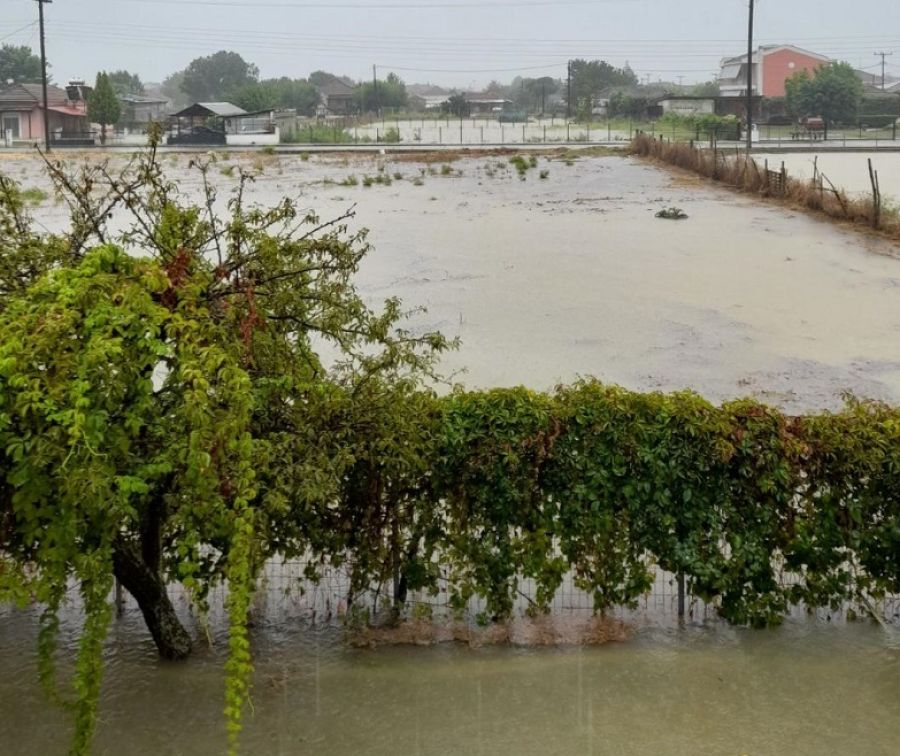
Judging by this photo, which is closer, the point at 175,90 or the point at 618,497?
the point at 618,497

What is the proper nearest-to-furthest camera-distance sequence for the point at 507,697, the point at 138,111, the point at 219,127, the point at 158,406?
the point at 158,406
the point at 507,697
the point at 219,127
the point at 138,111

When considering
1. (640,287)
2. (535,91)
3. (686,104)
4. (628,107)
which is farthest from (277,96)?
(640,287)

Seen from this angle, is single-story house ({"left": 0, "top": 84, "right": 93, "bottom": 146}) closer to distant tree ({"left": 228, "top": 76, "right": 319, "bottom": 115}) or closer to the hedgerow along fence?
distant tree ({"left": 228, "top": 76, "right": 319, "bottom": 115})

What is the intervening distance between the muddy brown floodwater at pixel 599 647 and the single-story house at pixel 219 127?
3312 cm

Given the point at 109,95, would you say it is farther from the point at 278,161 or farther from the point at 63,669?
the point at 63,669

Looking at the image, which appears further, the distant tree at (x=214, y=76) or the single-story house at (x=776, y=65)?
the distant tree at (x=214, y=76)

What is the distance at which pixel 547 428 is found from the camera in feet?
22.4

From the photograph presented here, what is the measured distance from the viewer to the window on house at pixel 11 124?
68.0m

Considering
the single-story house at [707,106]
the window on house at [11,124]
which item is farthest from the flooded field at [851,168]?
the window on house at [11,124]

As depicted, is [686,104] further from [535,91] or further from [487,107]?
[535,91]

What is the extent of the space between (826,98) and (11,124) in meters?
52.6

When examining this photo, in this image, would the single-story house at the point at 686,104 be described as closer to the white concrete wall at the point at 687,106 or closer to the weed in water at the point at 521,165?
the white concrete wall at the point at 687,106

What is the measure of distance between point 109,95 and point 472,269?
2027 inches

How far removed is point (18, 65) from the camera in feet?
336
